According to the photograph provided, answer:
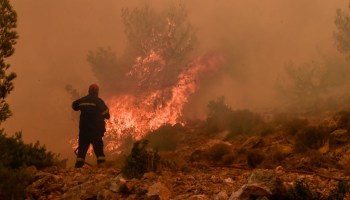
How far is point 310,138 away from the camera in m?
8.92

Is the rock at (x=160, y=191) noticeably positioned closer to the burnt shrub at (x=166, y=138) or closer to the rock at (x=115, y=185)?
the rock at (x=115, y=185)

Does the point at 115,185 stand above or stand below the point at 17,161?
below

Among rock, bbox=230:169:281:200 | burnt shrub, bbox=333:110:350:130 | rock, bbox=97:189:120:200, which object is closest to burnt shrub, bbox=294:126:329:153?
burnt shrub, bbox=333:110:350:130

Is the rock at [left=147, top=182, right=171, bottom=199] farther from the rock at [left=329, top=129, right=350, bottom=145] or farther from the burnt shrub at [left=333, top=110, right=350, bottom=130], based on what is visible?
the burnt shrub at [left=333, top=110, right=350, bottom=130]

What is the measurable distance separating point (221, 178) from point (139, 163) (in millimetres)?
1750

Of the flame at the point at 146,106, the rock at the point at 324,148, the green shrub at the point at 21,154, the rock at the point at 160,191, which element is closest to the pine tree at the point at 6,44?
the green shrub at the point at 21,154

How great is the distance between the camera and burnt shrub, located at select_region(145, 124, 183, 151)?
13680 millimetres

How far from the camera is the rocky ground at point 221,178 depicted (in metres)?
4.87

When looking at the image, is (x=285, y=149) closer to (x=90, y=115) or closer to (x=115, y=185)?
(x=115, y=185)

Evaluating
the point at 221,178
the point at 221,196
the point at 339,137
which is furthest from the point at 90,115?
the point at 339,137

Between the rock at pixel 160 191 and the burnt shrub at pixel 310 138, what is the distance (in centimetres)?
456

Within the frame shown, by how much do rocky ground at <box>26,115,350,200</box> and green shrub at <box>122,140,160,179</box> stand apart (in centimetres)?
18

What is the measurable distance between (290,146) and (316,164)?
72.4 inches

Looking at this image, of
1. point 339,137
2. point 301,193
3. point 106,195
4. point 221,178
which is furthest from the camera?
point 339,137
